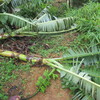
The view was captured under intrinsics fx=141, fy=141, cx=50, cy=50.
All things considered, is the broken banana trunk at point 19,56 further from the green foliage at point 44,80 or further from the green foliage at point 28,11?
the green foliage at point 28,11

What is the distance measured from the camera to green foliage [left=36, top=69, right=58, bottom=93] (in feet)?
8.39

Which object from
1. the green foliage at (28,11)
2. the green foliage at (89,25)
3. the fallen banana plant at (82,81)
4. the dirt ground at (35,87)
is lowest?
the dirt ground at (35,87)

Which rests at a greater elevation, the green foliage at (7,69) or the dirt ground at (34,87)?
the green foliage at (7,69)

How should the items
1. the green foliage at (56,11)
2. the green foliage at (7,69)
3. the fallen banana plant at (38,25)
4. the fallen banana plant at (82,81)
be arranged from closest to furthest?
the fallen banana plant at (82,81) → the green foliage at (7,69) → the fallen banana plant at (38,25) → the green foliage at (56,11)

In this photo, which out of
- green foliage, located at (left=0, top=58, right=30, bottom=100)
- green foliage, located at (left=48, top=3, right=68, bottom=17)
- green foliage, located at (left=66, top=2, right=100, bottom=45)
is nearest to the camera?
green foliage, located at (left=0, top=58, right=30, bottom=100)

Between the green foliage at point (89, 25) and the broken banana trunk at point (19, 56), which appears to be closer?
the broken banana trunk at point (19, 56)

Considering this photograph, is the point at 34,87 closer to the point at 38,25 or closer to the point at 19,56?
the point at 19,56

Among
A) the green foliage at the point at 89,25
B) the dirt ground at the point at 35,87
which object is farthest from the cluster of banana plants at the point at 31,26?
the dirt ground at the point at 35,87

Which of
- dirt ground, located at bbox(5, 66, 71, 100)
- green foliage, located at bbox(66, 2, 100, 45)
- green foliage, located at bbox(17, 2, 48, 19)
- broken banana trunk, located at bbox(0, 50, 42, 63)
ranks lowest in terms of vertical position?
dirt ground, located at bbox(5, 66, 71, 100)

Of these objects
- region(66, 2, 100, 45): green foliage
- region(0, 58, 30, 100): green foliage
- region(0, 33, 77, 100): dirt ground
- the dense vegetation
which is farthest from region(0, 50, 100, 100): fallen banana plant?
region(66, 2, 100, 45): green foliage

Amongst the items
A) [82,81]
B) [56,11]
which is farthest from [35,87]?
[56,11]

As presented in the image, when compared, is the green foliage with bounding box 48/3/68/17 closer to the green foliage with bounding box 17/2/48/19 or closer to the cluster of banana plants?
the green foliage with bounding box 17/2/48/19

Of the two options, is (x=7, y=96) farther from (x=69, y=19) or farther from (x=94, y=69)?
(x=69, y=19)

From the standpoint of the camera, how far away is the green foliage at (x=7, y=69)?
2.70 metres
